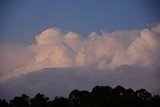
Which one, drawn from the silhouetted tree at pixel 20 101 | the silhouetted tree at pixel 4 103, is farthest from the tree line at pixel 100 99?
the silhouetted tree at pixel 4 103

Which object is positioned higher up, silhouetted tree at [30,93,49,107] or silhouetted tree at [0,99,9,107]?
silhouetted tree at [0,99,9,107]

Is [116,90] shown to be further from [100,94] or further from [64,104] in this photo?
[64,104]

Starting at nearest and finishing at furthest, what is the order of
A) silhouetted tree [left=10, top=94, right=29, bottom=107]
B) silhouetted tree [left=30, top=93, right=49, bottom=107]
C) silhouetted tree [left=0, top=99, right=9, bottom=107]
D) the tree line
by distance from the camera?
the tree line, silhouetted tree [left=30, top=93, right=49, bottom=107], silhouetted tree [left=10, top=94, right=29, bottom=107], silhouetted tree [left=0, top=99, right=9, bottom=107]

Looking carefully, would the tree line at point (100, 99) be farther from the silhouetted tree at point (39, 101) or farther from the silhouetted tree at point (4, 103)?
the silhouetted tree at point (4, 103)

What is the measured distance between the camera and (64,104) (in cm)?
7762

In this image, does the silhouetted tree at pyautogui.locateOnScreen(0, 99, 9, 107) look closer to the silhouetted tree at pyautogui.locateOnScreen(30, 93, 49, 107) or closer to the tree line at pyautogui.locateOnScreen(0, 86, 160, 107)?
the tree line at pyautogui.locateOnScreen(0, 86, 160, 107)

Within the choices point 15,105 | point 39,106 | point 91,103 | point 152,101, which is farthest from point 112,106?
point 15,105

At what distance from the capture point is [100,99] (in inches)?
2778

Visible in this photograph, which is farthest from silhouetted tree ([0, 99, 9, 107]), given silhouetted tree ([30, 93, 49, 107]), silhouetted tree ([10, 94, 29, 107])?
silhouetted tree ([30, 93, 49, 107])

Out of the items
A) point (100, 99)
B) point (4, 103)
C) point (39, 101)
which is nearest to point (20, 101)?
point (39, 101)

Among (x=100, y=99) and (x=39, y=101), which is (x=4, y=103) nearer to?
(x=39, y=101)

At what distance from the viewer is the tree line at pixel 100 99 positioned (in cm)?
7038

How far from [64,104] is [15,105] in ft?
45.3

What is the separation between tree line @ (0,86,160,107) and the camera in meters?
70.4
